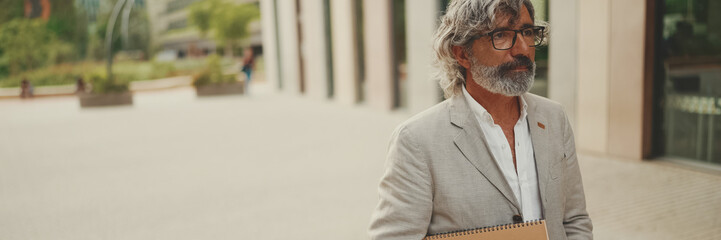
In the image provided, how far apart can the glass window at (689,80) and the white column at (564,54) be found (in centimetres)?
120

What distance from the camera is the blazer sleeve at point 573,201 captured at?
81.1 inches

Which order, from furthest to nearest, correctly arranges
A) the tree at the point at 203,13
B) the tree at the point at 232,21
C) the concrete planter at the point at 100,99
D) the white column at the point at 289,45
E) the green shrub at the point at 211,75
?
the tree at the point at 203,13, the tree at the point at 232,21, the green shrub at the point at 211,75, the white column at the point at 289,45, the concrete planter at the point at 100,99

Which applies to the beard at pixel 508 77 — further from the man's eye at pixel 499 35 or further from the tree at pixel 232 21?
the tree at pixel 232 21

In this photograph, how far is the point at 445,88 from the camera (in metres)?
2.06

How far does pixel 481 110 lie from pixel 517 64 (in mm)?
184

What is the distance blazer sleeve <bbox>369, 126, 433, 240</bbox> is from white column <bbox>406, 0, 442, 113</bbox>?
36.0 ft

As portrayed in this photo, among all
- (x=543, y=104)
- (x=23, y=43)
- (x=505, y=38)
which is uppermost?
(x=23, y=43)

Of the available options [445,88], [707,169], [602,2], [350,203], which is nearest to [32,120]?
[350,203]

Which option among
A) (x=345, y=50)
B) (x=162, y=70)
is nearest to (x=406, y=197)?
(x=345, y=50)

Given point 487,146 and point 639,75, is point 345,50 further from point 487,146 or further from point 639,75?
point 487,146

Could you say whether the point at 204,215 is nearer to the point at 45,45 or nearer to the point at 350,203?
the point at 350,203

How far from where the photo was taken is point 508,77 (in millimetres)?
1824

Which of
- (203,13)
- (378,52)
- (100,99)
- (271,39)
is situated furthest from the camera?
(203,13)

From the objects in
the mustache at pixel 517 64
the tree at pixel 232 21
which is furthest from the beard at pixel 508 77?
the tree at pixel 232 21
